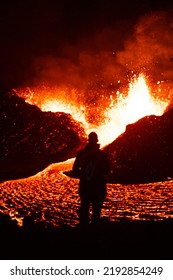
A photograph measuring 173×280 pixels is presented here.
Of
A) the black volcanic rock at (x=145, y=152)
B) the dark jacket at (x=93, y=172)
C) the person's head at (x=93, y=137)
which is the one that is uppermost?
the black volcanic rock at (x=145, y=152)

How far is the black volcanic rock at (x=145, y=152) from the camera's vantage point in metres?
17.8

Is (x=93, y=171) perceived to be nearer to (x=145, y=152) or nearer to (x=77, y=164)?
(x=77, y=164)

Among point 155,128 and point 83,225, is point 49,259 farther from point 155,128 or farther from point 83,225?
point 155,128

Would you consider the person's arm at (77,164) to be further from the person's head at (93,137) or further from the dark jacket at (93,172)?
the person's head at (93,137)

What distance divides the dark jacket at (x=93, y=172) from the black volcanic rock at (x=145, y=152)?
10.2 m

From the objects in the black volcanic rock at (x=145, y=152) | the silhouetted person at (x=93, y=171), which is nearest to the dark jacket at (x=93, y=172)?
the silhouetted person at (x=93, y=171)

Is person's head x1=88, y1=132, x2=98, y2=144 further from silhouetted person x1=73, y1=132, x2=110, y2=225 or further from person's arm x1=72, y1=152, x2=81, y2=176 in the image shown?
person's arm x1=72, y1=152, x2=81, y2=176

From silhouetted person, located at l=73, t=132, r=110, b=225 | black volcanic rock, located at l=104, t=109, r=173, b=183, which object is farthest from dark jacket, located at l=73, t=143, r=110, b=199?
black volcanic rock, located at l=104, t=109, r=173, b=183

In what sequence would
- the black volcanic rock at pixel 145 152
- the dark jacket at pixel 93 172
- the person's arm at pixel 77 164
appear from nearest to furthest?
the dark jacket at pixel 93 172
the person's arm at pixel 77 164
the black volcanic rock at pixel 145 152

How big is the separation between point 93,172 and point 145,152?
12.8 metres

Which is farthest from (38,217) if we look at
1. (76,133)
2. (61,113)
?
(61,113)

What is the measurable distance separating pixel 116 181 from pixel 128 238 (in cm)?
1034

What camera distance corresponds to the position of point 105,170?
6.76m
